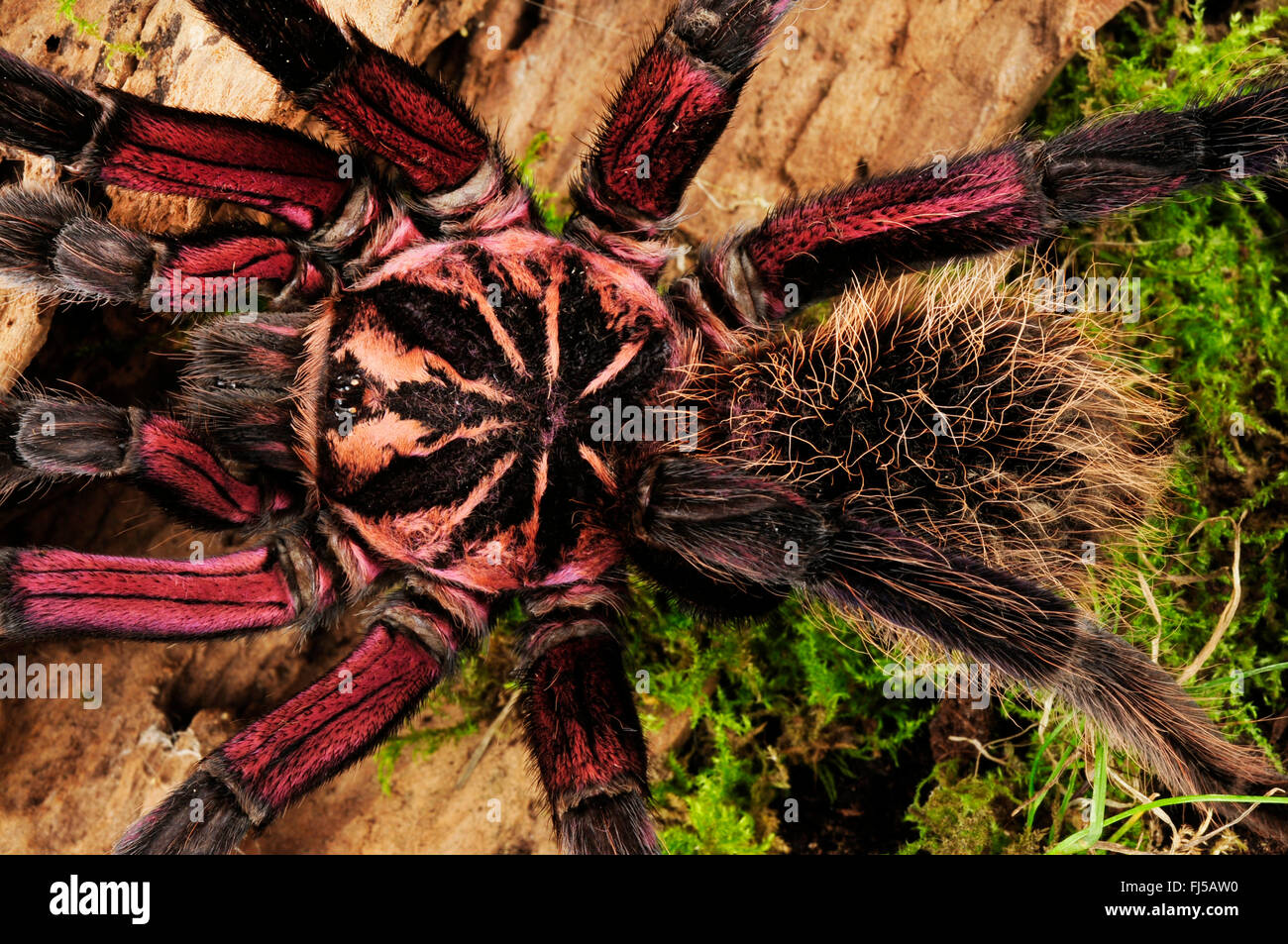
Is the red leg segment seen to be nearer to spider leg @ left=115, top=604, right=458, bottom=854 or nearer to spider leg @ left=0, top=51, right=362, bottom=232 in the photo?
spider leg @ left=115, top=604, right=458, bottom=854

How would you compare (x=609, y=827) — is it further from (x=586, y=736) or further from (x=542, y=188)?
(x=542, y=188)

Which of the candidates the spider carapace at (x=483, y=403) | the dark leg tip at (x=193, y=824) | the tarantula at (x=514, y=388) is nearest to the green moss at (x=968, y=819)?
the tarantula at (x=514, y=388)

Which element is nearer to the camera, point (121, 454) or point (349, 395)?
point (121, 454)

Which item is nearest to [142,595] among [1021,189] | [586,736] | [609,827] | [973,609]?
[586,736]

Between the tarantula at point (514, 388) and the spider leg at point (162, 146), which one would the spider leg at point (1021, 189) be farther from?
the spider leg at point (162, 146)

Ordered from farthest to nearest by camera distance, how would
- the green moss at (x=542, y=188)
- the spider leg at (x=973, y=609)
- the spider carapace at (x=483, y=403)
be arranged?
the green moss at (x=542, y=188) → the spider carapace at (x=483, y=403) → the spider leg at (x=973, y=609)

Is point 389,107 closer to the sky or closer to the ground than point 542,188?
closer to the ground
